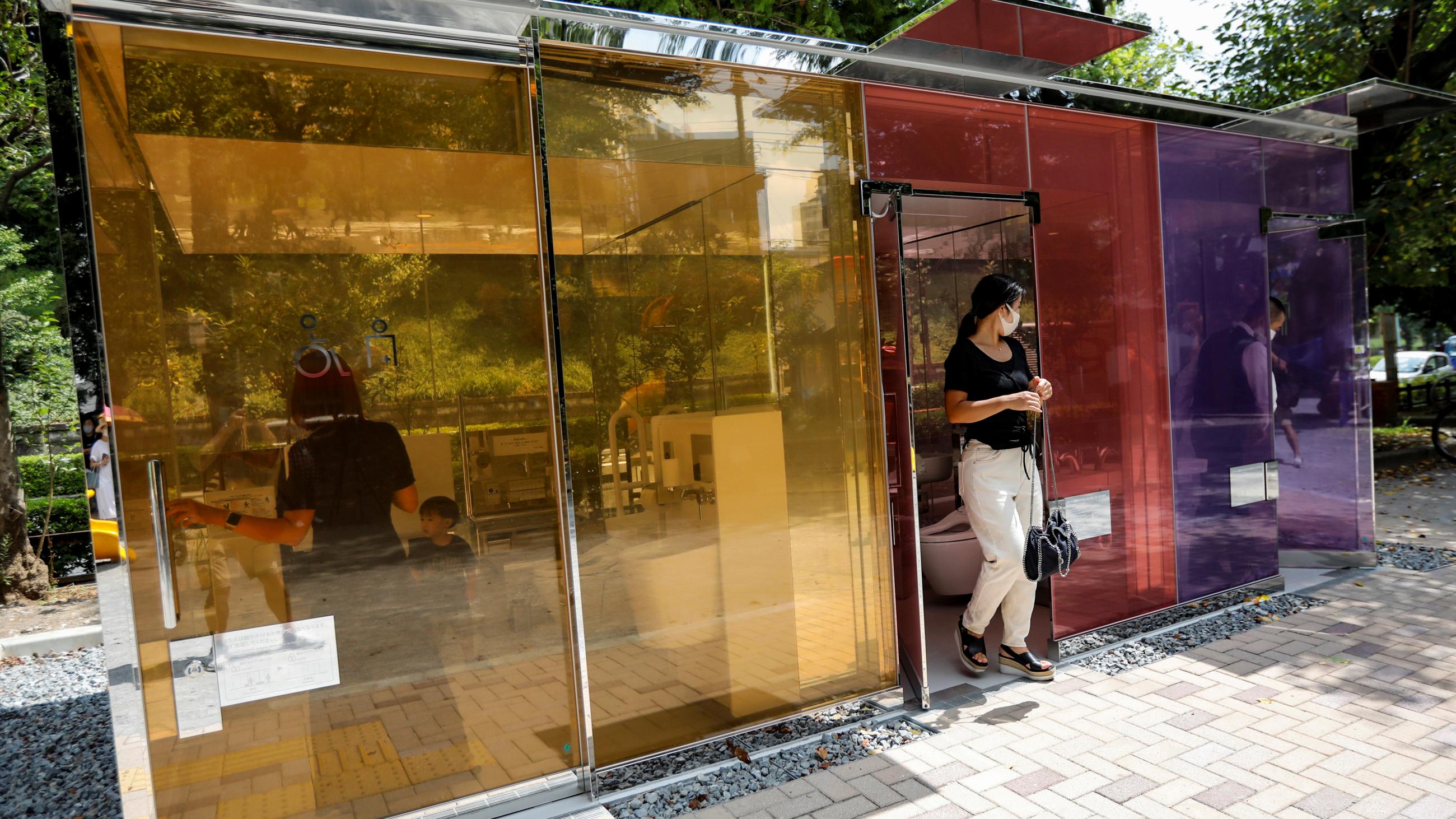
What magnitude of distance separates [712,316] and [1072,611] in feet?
9.15

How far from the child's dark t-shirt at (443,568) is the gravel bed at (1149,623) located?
3337mm

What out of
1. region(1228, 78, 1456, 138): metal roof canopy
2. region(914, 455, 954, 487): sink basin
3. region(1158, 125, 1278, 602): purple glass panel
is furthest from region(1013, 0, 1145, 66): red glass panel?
region(914, 455, 954, 487): sink basin

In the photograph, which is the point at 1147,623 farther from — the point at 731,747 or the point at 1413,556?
the point at 1413,556

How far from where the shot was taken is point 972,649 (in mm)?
4438

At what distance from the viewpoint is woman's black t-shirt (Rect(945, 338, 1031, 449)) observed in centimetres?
420

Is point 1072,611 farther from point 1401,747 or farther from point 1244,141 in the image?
point 1244,141

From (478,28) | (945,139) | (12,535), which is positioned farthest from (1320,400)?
(12,535)

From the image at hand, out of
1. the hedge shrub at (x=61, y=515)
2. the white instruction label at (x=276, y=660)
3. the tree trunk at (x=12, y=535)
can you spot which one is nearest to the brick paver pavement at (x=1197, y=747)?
the white instruction label at (x=276, y=660)

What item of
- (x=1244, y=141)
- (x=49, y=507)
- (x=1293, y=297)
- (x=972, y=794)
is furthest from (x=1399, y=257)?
(x=49, y=507)

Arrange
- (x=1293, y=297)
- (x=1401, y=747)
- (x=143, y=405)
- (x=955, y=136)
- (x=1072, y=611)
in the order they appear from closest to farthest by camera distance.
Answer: (x=143, y=405) → (x=1401, y=747) → (x=955, y=136) → (x=1072, y=611) → (x=1293, y=297)

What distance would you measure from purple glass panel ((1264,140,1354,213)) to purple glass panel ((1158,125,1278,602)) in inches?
7.4

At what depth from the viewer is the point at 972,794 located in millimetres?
3256

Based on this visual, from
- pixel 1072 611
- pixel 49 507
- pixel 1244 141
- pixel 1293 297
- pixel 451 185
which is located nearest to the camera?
pixel 451 185

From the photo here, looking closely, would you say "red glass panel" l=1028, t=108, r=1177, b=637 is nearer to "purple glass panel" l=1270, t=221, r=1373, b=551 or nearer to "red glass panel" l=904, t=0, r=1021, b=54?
"red glass panel" l=904, t=0, r=1021, b=54
